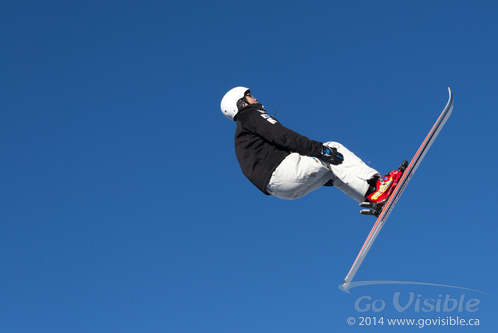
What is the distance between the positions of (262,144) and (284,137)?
0.48 metres

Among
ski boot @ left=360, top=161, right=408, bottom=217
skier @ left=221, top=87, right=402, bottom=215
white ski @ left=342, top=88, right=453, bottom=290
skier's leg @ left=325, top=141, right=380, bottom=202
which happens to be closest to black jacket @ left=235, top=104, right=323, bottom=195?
skier @ left=221, top=87, right=402, bottom=215

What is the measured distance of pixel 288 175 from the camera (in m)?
7.64

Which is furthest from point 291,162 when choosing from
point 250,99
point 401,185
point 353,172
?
point 401,185

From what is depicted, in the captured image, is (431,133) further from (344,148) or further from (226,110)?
(226,110)

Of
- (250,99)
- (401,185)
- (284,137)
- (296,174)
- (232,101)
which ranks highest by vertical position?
(250,99)

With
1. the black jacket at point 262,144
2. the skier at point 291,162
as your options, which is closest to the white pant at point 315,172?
the skier at point 291,162

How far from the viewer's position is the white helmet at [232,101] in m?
8.10

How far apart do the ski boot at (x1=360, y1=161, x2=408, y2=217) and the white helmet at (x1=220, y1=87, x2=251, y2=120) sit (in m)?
2.23

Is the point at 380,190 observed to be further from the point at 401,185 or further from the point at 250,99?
the point at 250,99

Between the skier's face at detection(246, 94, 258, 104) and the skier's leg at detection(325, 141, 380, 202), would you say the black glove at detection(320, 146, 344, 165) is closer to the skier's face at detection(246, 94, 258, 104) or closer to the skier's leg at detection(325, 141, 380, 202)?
the skier's leg at detection(325, 141, 380, 202)

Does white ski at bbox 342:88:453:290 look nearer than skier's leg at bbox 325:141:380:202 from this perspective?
No

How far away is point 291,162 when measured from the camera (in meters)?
7.66

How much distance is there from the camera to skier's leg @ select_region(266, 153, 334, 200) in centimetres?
761

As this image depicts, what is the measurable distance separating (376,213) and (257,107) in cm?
228
